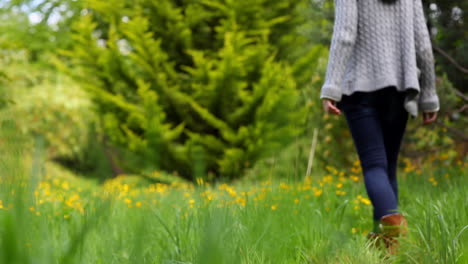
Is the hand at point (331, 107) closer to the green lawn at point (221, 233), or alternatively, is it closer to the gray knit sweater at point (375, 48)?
the gray knit sweater at point (375, 48)

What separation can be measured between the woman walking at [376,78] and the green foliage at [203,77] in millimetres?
4019

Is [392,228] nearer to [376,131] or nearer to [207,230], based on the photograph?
[376,131]

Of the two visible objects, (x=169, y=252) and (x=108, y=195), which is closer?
(x=108, y=195)

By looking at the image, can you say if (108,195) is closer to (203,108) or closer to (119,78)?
(203,108)

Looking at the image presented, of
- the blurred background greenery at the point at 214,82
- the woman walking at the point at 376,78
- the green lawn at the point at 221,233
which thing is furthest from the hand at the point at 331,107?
the blurred background greenery at the point at 214,82

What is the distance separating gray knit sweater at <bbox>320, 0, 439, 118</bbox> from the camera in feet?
7.89

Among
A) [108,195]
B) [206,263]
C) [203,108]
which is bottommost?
[203,108]

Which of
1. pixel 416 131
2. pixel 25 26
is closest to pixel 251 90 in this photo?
pixel 416 131

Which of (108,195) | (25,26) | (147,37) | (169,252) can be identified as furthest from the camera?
(25,26)

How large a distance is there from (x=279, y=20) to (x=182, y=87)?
6.06 feet

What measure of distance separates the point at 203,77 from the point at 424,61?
189 inches

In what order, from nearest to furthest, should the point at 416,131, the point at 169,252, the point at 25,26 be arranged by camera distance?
the point at 169,252 → the point at 416,131 → the point at 25,26

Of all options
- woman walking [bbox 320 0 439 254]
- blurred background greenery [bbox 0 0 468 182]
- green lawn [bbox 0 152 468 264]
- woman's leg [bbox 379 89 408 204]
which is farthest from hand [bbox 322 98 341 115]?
blurred background greenery [bbox 0 0 468 182]

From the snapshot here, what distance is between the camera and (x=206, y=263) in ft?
2.45
